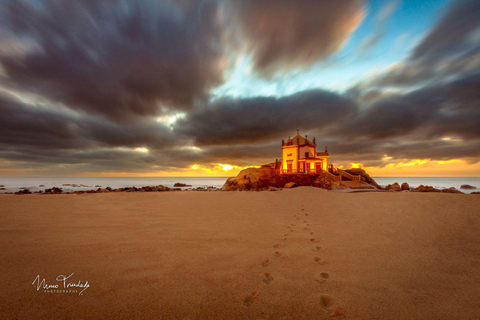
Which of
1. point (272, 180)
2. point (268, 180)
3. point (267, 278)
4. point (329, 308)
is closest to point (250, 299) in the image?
point (267, 278)

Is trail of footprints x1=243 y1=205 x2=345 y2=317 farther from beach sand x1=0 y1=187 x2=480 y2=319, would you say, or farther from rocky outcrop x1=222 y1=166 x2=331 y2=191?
rocky outcrop x1=222 y1=166 x2=331 y2=191

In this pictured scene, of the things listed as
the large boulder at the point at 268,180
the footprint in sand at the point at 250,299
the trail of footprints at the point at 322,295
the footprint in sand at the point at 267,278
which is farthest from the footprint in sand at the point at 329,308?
the large boulder at the point at 268,180

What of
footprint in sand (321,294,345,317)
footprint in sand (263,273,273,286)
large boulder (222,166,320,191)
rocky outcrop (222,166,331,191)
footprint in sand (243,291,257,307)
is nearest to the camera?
footprint in sand (321,294,345,317)

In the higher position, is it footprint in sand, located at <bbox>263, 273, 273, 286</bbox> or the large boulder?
the large boulder

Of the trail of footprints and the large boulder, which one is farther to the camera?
the large boulder

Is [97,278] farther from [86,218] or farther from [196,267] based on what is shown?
[86,218]

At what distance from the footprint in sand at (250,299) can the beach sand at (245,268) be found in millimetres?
12

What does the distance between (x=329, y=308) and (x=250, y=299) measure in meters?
0.87

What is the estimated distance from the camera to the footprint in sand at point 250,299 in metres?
2.07

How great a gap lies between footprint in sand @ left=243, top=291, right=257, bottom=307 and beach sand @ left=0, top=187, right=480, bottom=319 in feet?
0.04

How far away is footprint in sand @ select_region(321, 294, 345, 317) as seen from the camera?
6.35ft

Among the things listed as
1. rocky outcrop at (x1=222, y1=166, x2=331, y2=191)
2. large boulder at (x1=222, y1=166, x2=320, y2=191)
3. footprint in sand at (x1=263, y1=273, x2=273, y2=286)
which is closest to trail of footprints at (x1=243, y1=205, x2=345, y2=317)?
footprint in sand at (x1=263, y1=273, x2=273, y2=286)

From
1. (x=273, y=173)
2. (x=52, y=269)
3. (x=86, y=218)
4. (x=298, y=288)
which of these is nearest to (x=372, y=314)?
(x=298, y=288)

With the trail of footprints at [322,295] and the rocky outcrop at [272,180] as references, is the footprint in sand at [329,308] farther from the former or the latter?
the rocky outcrop at [272,180]
